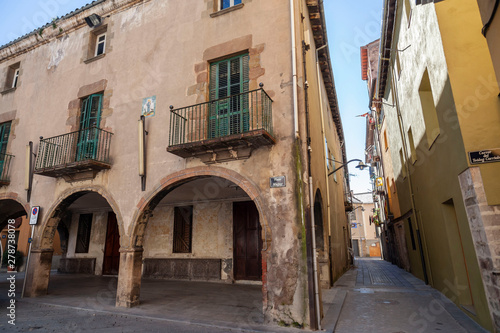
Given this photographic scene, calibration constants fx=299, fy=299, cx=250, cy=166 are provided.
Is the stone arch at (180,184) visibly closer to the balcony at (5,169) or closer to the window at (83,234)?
the balcony at (5,169)

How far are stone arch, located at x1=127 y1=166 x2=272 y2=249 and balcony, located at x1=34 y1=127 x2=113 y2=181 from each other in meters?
1.89

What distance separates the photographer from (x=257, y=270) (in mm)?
11070

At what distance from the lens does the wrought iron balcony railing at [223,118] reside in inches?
266

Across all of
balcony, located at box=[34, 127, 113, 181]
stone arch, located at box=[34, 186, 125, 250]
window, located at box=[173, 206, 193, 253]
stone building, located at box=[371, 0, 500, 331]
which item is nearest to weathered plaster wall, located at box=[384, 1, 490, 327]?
stone building, located at box=[371, 0, 500, 331]

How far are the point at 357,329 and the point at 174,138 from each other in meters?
5.90

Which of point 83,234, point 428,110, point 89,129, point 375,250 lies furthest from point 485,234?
point 375,250

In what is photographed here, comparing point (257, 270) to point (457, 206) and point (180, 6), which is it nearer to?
point (457, 206)

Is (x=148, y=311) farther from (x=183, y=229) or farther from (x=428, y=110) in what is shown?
(x=428, y=110)

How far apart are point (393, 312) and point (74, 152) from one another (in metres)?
9.91

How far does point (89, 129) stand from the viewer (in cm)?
904

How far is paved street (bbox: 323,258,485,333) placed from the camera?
5.55 m

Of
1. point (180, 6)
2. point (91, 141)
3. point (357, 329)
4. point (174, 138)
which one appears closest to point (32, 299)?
point (91, 141)

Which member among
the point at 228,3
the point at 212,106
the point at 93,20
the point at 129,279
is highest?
the point at 93,20

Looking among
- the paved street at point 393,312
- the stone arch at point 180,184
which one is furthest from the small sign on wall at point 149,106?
the paved street at point 393,312
